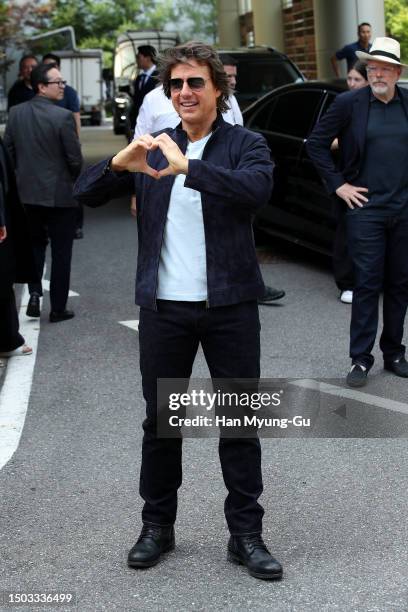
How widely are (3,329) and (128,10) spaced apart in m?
79.0

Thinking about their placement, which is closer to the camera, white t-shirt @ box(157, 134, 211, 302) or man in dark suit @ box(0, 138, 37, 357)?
white t-shirt @ box(157, 134, 211, 302)

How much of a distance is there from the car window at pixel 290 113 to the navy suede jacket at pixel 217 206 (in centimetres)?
663

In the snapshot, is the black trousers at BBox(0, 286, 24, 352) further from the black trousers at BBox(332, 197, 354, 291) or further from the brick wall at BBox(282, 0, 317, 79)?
the brick wall at BBox(282, 0, 317, 79)

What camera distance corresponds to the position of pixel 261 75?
16.6 metres

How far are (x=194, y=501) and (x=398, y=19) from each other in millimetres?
18649

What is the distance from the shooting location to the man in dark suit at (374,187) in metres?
7.10

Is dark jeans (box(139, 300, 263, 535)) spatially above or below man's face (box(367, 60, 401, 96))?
below

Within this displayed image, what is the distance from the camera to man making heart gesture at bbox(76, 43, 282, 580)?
14.0 feet

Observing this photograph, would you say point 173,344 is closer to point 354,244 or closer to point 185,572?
point 185,572

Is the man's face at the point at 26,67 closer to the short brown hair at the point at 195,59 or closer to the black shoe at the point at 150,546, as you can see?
the short brown hair at the point at 195,59

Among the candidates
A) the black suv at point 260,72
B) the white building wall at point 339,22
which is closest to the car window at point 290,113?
the black suv at point 260,72

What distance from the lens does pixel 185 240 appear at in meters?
4.35

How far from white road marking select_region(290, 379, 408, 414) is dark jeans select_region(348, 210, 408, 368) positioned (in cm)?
23

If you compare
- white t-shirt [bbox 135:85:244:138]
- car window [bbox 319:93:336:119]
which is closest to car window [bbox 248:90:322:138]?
car window [bbox 319:93:336:119]
